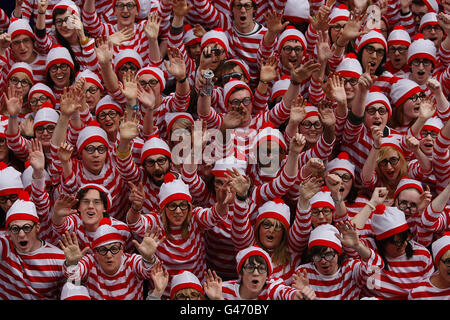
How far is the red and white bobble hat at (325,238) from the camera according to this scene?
6648 mm

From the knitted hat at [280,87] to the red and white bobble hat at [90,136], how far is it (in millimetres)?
1584

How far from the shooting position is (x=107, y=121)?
25.7 ft

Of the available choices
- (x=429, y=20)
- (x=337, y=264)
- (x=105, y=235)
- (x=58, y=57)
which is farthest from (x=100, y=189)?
(x=429, y=20)

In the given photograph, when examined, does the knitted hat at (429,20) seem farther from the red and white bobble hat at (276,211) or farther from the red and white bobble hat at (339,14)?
the red and white bobble hat at (276,211)

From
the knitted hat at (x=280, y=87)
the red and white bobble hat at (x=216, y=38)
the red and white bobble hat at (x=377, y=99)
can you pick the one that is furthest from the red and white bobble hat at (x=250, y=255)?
the red and white bobble hat at (x=216, y=38)

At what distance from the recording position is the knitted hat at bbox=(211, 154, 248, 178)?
7211 mm

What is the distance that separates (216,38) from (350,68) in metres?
1.23

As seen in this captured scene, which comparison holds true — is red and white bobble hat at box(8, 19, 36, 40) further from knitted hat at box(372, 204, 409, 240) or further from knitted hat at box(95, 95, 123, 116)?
knitted hat at box(372, 204, 409, 240)

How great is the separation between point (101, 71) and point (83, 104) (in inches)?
16.8

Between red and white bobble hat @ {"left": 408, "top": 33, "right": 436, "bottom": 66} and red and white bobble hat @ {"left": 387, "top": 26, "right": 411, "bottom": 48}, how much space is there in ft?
0.50

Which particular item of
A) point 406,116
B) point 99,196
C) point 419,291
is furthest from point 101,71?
point 419,291

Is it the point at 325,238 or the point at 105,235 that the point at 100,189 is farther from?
the point at 325,238

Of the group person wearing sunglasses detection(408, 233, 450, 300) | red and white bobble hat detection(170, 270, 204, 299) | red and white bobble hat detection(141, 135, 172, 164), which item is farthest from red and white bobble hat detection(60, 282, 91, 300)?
person wearing sunglasses detection(408, 233, 450, 300)

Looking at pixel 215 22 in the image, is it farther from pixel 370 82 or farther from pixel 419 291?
pixel 419 291
